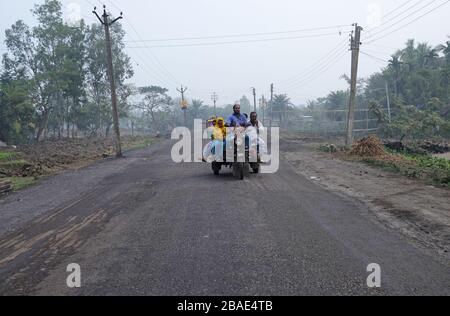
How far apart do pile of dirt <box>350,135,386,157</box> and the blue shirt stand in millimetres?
9432

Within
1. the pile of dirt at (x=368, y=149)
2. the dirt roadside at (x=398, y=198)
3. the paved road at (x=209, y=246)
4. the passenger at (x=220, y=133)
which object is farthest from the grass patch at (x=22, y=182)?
Result: the pile of dirt at (x=368, y=149)

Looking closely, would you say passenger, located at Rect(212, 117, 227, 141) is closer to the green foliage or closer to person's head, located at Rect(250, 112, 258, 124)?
person's head, located at Rect(250, 112, 258, 124)

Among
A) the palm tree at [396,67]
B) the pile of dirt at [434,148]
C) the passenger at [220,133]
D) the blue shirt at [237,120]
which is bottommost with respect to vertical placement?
the pile of dirt at [434,148]

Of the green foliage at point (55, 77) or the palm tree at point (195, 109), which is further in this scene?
the palm tree at point (195, 109)

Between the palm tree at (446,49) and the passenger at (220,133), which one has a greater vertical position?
the palm tree at (446,49)

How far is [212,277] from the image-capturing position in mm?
5000

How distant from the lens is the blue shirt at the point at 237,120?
13.9 metres

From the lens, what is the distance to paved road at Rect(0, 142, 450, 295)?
4.85 metres

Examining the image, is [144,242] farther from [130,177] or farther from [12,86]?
[12,86]

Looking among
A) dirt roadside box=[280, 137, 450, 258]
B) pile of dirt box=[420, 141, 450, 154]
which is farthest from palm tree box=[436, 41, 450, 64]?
dirt roadside box=[280, 137, 450, 258]

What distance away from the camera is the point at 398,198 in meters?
10.1

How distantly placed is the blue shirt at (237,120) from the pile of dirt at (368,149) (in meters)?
9.43

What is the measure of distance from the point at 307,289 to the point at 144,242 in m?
2.82

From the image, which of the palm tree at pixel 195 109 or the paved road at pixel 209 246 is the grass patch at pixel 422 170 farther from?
the palm tree at pixel 195 109
